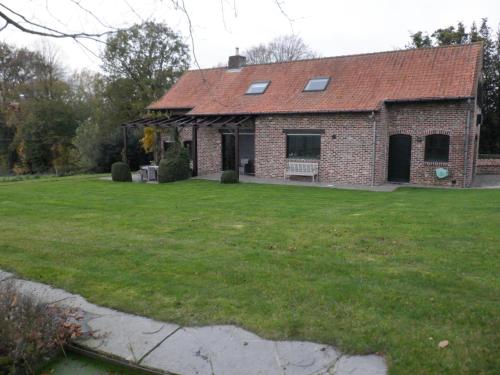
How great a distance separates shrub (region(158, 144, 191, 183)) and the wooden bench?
443 cm

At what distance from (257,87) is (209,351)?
18250 millimetres

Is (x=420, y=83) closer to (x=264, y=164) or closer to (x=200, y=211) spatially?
(x=264, y=164)

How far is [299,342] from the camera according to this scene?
11.5 ft

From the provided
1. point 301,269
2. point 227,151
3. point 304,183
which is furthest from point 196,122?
point 301,269

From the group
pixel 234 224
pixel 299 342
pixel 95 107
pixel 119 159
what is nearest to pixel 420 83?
pixel 234 224

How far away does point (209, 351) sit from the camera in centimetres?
346

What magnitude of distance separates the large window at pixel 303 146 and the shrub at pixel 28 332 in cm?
1513

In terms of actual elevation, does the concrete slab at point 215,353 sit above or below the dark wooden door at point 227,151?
below

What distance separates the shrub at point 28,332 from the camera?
10.9 feet

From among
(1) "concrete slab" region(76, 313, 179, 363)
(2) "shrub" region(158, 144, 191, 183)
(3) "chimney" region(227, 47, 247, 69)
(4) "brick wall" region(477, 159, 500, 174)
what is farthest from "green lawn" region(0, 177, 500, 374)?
(3) "chimney" region(227, 47, 247, 69)

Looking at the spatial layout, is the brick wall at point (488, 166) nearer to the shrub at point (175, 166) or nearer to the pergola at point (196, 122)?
the pergola at point (196, 122)

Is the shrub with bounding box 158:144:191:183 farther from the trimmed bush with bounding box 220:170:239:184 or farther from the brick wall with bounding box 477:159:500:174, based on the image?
the brick wall with bounding box 477:159:500:174

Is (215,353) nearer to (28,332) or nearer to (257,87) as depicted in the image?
(28,332)

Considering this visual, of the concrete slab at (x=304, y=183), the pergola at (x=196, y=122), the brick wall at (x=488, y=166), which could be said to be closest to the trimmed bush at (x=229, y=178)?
the concrete slab at (x=304, y=183)
